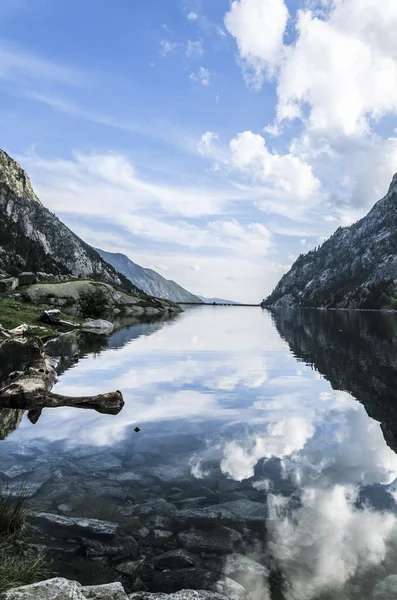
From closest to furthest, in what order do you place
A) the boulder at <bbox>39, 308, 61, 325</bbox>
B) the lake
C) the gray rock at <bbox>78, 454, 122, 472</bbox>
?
the lake, the gray rock at <bbox>78, 454, 122, 472</bbox>, the boulder at <bbox>39, 308, 61, 325</bbox>

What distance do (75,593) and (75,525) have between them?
15.7 ft

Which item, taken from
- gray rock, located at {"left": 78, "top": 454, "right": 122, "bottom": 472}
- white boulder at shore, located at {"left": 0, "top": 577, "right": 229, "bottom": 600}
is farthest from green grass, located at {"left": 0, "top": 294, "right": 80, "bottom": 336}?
white boulder at shore, located at {"left": 0, "top": 577, "right": 229, "bottom": 600}

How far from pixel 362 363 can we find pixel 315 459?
25310 mm

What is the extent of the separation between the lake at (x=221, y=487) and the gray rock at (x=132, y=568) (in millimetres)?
40

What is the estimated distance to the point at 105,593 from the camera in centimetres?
679

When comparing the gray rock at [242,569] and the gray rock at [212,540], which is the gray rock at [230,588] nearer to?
the gray rock at [242,569]

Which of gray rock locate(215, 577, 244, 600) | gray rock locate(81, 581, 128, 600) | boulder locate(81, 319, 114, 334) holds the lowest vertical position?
boulder locate(81, 319, 114, 334)

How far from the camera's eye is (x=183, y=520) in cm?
1102

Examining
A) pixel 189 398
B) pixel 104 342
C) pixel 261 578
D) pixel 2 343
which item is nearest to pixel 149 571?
pixel 261 578

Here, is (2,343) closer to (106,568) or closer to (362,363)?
(362,363)

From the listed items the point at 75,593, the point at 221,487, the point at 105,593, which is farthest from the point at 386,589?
the point at 75,593

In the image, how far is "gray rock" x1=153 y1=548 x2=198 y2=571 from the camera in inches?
351

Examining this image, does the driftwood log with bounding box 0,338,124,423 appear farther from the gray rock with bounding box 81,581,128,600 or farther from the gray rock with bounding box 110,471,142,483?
the gray rock with bounding box 81,581,128,600

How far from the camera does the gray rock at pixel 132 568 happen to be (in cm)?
862
